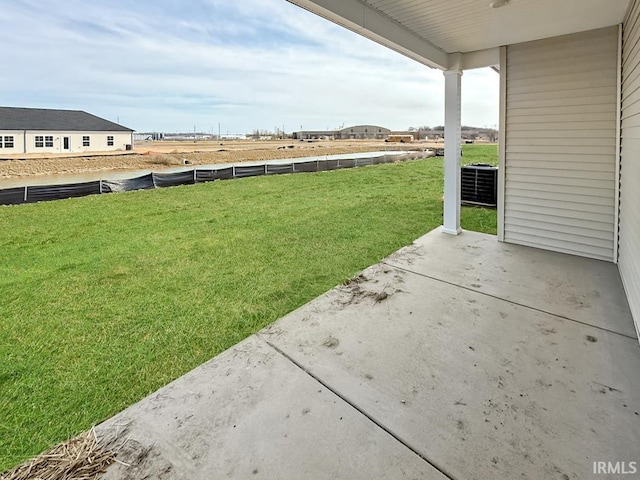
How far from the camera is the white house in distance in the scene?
2870 cm

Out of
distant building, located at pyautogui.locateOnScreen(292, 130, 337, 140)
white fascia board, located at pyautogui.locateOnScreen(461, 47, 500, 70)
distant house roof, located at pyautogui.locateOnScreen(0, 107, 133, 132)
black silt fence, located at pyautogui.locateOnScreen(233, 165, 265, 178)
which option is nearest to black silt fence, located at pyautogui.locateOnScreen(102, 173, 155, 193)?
black silt fence, located at pyautogui.locateOnScreen(233, 165, 265, 178)

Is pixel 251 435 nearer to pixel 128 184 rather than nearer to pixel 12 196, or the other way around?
pixel 12 196

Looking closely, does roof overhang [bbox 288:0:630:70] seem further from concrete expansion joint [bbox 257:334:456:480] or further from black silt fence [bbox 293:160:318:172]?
black silt fence [bbox 293:160:318:172]

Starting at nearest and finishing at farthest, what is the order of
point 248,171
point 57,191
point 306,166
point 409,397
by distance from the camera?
point 409,397 < point 57,191 < point 248,171 < point 306,166

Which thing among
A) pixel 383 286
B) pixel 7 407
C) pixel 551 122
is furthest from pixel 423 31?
pixel 7 407

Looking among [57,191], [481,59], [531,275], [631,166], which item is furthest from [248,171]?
[631,166]

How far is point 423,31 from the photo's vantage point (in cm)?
355

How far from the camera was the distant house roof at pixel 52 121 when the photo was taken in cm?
2931

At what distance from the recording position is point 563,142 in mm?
3936

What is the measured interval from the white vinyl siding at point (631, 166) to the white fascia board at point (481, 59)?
1257mm

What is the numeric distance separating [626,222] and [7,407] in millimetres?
4721

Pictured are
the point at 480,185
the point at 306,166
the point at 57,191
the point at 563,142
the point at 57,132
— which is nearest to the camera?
the point at 563,142

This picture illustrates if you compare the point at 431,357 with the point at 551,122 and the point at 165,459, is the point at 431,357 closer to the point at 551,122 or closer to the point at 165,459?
the point at 165,459

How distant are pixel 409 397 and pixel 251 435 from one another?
0.83m
